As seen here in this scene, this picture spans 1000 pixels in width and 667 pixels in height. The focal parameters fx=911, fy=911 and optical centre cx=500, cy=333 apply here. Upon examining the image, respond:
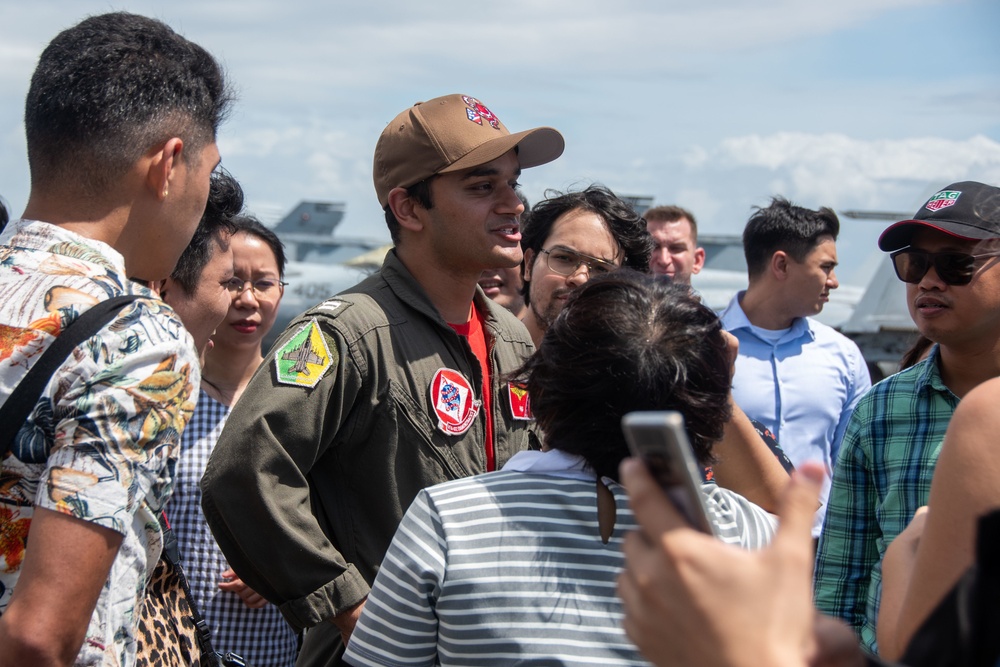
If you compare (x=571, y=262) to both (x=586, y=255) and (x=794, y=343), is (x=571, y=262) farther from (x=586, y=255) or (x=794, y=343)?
(x=794, y=343)

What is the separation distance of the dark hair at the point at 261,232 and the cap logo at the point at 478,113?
1.61 m

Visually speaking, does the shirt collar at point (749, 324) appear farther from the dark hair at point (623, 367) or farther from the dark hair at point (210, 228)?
the dark hair at point (623, 367)

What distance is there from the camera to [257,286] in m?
4.34

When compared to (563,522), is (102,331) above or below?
above

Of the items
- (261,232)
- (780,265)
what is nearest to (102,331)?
(261,232)

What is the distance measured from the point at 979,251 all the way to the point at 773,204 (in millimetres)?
3789

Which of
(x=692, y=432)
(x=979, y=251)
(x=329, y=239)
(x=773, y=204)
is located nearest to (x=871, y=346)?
(x=773, y=204)

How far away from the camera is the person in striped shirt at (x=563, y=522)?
176 cm

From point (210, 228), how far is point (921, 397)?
2.62 meters

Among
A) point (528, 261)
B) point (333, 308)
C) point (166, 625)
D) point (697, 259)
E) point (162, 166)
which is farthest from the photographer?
point (697, 259)

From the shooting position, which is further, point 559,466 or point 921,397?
point 921,397

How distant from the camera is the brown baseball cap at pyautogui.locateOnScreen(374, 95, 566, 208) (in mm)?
3031

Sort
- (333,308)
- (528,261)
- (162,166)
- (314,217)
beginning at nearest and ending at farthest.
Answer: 1. (162,166)
2. (333,308)
3. (528,261)
4. (314,217)

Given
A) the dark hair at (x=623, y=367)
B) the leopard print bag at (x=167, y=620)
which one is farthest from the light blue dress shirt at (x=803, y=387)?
the leopard print bag at (x=167, y=620)
